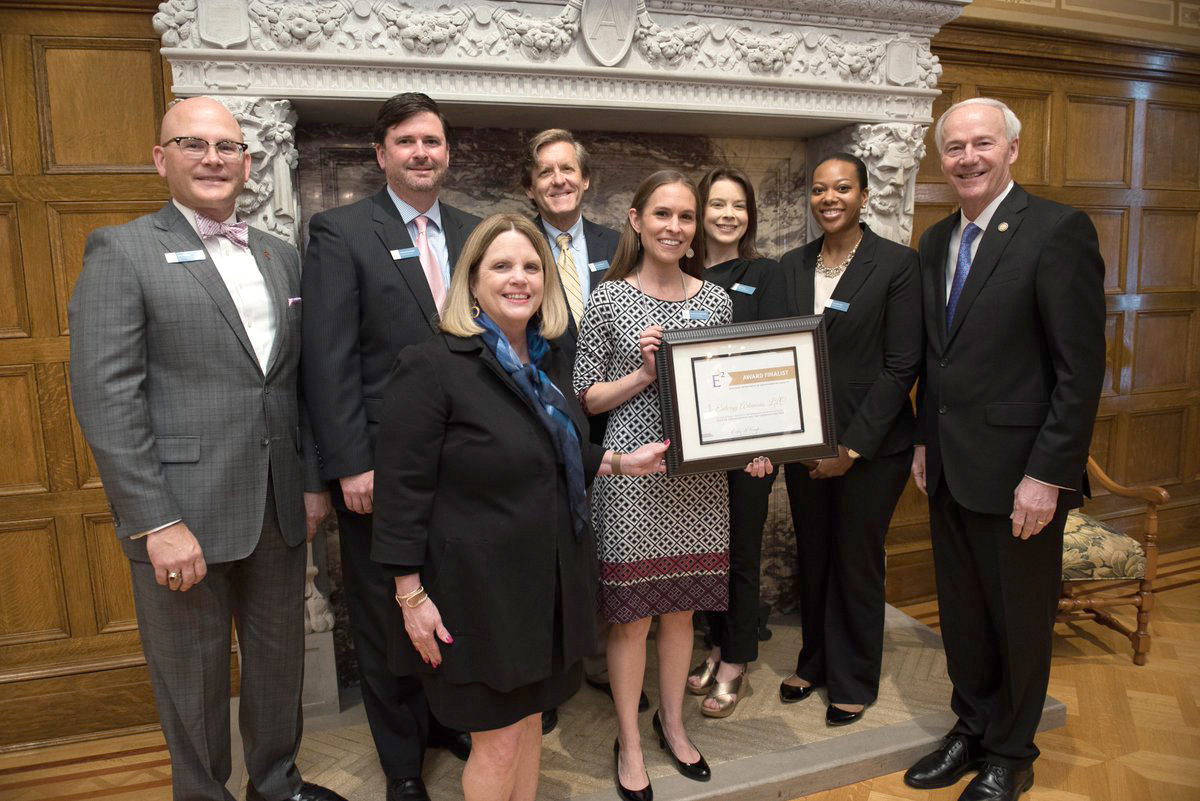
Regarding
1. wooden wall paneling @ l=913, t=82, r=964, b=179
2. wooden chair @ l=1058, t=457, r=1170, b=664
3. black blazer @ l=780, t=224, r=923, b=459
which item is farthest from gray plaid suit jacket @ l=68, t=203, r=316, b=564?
wooden chair @ l=1058, t=457, r=1170, b=664

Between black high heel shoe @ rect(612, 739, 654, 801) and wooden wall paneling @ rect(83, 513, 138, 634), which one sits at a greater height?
wooden wall paneling @ rect(83, 513, 138, 634)

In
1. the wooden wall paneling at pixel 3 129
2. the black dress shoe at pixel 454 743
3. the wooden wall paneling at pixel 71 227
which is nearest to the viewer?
the black dress shoe at pixel 454 743

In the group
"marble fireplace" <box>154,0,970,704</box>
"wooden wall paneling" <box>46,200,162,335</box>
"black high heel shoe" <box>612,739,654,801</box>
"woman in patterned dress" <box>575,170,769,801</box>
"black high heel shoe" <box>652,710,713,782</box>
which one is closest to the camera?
"woman in patterned dress" <box>575,170,769,801</box>

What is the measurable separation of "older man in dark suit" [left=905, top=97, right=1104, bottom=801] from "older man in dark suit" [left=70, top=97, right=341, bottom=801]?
1881 mm

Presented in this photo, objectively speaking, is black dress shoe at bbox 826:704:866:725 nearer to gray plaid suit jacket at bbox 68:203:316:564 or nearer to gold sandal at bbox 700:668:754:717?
gold sandal at bbox 700:668:754:717

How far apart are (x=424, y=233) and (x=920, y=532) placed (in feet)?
9.84

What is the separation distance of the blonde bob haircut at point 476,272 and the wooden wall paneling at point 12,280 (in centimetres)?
200

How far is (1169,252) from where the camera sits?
4523mm

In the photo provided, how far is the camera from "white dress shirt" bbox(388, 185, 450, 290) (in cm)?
240

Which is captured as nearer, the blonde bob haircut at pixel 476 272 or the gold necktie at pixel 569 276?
the blonde bob haircut at pixel 476 272

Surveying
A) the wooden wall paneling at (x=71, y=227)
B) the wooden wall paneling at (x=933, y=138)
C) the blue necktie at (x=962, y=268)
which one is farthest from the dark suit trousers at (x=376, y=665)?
the wooden wall paneling at (x=933, y=138)

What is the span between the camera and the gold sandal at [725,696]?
2824 mm

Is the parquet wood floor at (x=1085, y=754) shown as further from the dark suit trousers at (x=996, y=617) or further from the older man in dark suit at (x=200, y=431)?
the older man in dark suit at (x=200, y=431)

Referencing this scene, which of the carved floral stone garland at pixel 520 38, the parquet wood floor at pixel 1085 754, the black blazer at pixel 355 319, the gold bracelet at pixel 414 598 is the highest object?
the carved floral stone garland at pixel 520 38
